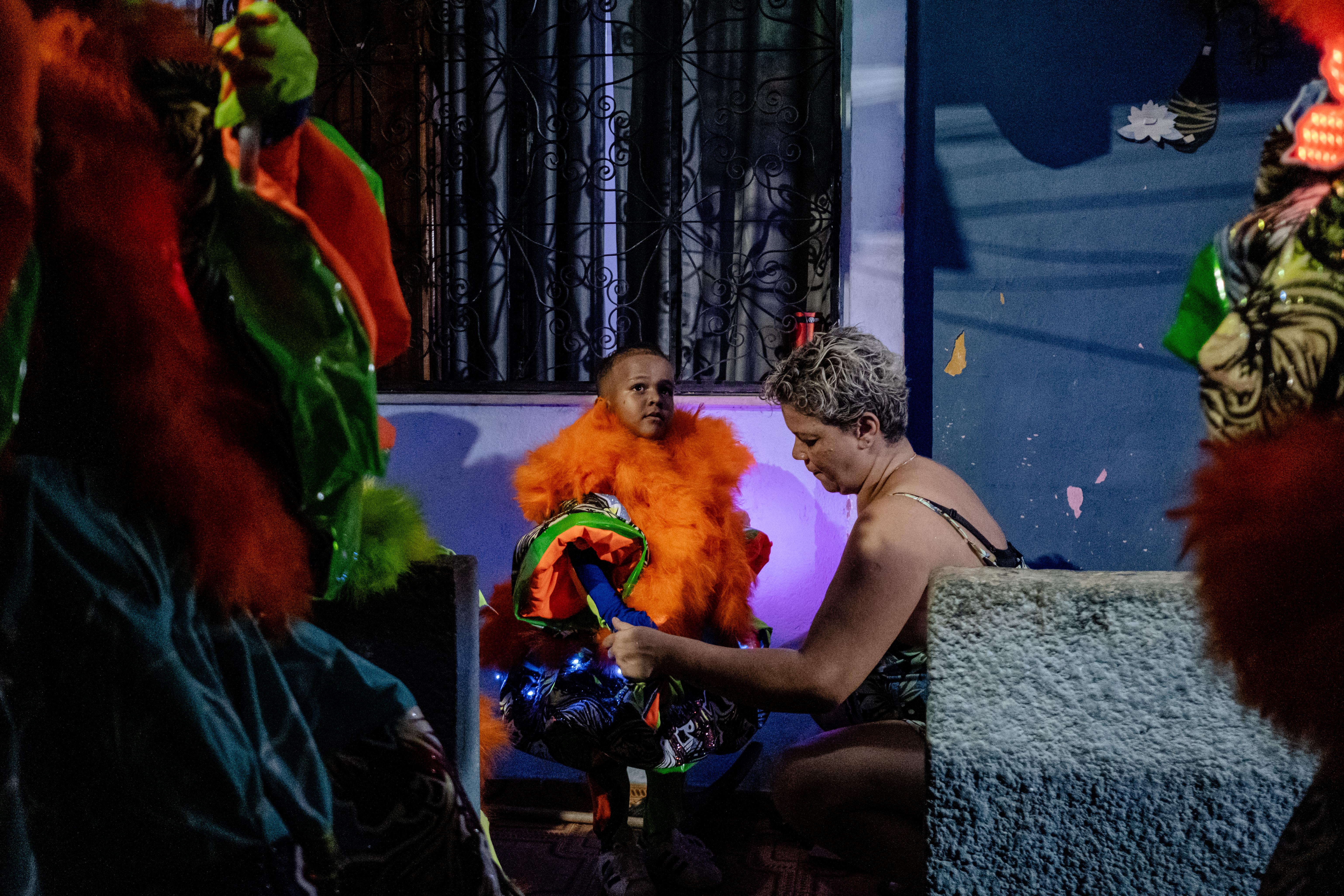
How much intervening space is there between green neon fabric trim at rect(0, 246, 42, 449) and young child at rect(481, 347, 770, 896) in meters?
1.76

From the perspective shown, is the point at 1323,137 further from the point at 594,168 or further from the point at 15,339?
the point at 594,168

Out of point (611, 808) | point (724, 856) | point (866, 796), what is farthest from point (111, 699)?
point (724, 856)

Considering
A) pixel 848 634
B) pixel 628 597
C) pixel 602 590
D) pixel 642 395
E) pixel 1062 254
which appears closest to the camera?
pixel 848 634

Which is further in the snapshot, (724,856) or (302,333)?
(724,856)

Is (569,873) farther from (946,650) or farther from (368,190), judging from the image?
(368,190)

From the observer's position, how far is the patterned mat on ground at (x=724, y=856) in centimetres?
305

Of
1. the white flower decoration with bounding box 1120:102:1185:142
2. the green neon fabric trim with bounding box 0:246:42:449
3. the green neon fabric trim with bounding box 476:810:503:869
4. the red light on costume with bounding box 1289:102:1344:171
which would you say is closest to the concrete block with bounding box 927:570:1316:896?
the red light on costume with bounding box 1289:102:1344:171

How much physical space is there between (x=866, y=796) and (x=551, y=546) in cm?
111

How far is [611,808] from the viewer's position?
3.05 m

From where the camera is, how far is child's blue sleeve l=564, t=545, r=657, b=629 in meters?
2.75

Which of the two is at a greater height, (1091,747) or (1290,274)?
(1290,274)

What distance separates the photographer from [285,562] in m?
1.33

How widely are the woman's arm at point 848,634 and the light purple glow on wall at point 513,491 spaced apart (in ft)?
4.40

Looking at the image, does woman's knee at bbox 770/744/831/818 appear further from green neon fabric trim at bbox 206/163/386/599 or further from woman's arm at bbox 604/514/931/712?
green neon fabric trim at bbox 206/163/386/599
